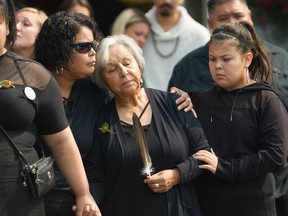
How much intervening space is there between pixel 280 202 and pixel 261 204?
2.00 ft

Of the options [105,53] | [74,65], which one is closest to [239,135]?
[105,53]

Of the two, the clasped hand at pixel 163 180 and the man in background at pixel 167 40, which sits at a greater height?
the man in background at pixel 167 40

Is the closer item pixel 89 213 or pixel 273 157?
pixel 89 213

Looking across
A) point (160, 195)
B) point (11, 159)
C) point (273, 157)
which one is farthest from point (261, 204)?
point (11, 159)

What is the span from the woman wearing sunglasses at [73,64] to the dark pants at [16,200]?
16.1 inches

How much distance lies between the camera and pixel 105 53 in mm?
3945

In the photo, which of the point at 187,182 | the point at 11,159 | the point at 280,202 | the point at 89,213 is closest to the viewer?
the point at 11,159

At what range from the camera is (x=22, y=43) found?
4.81 meters

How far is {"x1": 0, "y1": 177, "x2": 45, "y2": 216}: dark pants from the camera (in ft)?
10.8

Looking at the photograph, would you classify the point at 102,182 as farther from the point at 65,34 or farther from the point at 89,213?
the point at 65,34

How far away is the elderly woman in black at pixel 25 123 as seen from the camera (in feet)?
10.8

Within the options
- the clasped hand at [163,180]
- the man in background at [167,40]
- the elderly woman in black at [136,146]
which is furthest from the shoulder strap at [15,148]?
the man in background at [167,40]

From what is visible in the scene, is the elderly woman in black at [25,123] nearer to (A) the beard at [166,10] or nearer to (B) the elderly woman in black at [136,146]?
(B) the elderly woman in black at [136,146]

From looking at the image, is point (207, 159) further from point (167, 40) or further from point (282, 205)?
point (167, 40)
